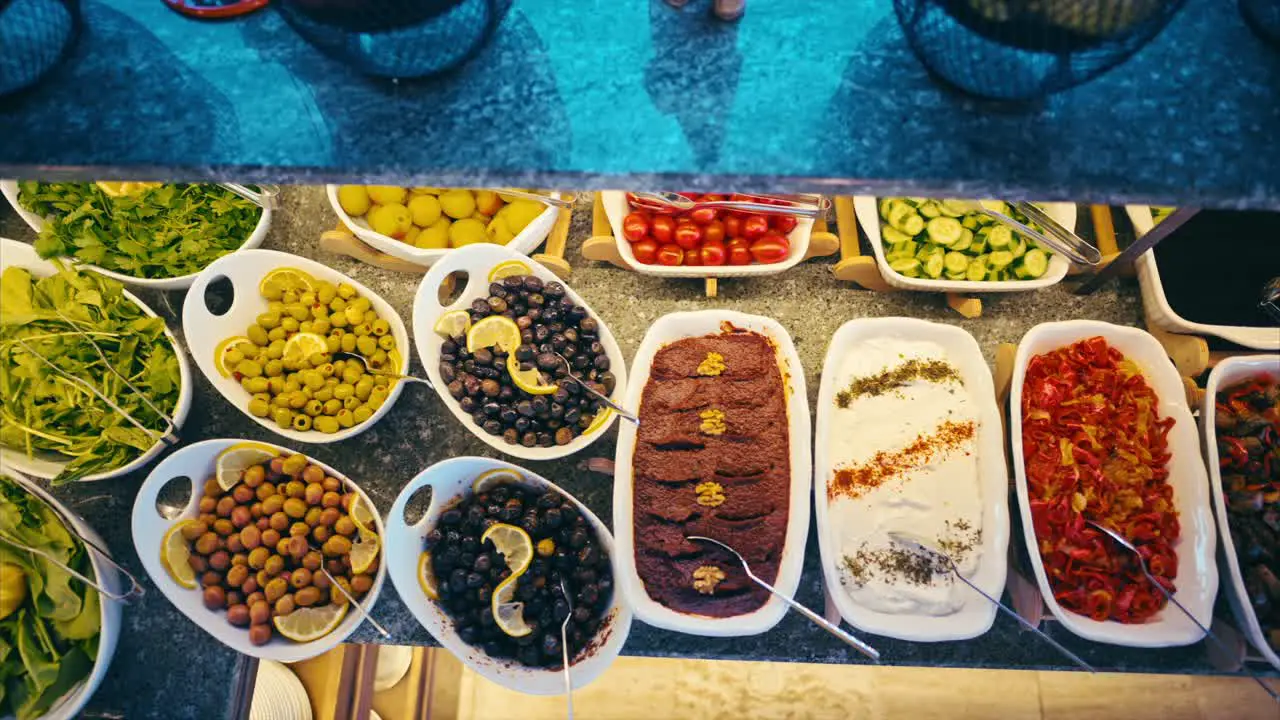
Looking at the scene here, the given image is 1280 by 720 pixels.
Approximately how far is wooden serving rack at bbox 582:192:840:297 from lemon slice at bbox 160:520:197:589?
138 centimetres

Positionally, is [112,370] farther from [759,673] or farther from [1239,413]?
[1239,413]

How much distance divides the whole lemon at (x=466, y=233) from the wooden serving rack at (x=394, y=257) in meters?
0.15

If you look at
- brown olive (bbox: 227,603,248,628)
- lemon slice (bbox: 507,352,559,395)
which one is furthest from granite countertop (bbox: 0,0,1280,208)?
brown olive (bbox: 227,603,248,628)

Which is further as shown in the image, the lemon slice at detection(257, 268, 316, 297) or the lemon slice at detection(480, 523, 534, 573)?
the lemon slice at detection(257, 268, 316, 297)

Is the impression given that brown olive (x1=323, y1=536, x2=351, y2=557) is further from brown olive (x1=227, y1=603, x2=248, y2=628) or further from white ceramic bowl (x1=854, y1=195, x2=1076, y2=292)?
white ceramic bowl (x1=854, y1=195, x2=1076, y2=292)

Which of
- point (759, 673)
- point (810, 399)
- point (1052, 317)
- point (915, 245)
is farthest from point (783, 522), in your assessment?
point (759, 673)

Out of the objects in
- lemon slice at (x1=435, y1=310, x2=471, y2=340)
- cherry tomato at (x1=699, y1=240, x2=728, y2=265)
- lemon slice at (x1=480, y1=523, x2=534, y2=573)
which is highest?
cherry tomato at (x1=699, y1=240, x2=728, y2=265)

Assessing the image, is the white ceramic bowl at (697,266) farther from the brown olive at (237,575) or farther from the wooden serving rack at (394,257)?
the brown olive at (237,575)

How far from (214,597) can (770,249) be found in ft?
6.00

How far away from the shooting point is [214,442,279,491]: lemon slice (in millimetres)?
2027

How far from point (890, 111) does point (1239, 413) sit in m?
1.70

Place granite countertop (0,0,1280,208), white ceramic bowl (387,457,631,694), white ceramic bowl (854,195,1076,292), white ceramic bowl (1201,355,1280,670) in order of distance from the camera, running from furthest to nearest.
A: 1. white ceramic bowl (854,195,1076,292)
2. white ceramic bowl (387,457,631,694)
3. white ceramic bowl (1201,355,1280,670)
4. granite countertop (0,0,1280,208)

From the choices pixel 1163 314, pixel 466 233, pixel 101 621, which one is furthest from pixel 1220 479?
pixel 101 621

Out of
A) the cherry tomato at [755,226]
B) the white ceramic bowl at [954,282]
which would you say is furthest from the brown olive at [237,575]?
the white ceramic bowl at [954,282]
